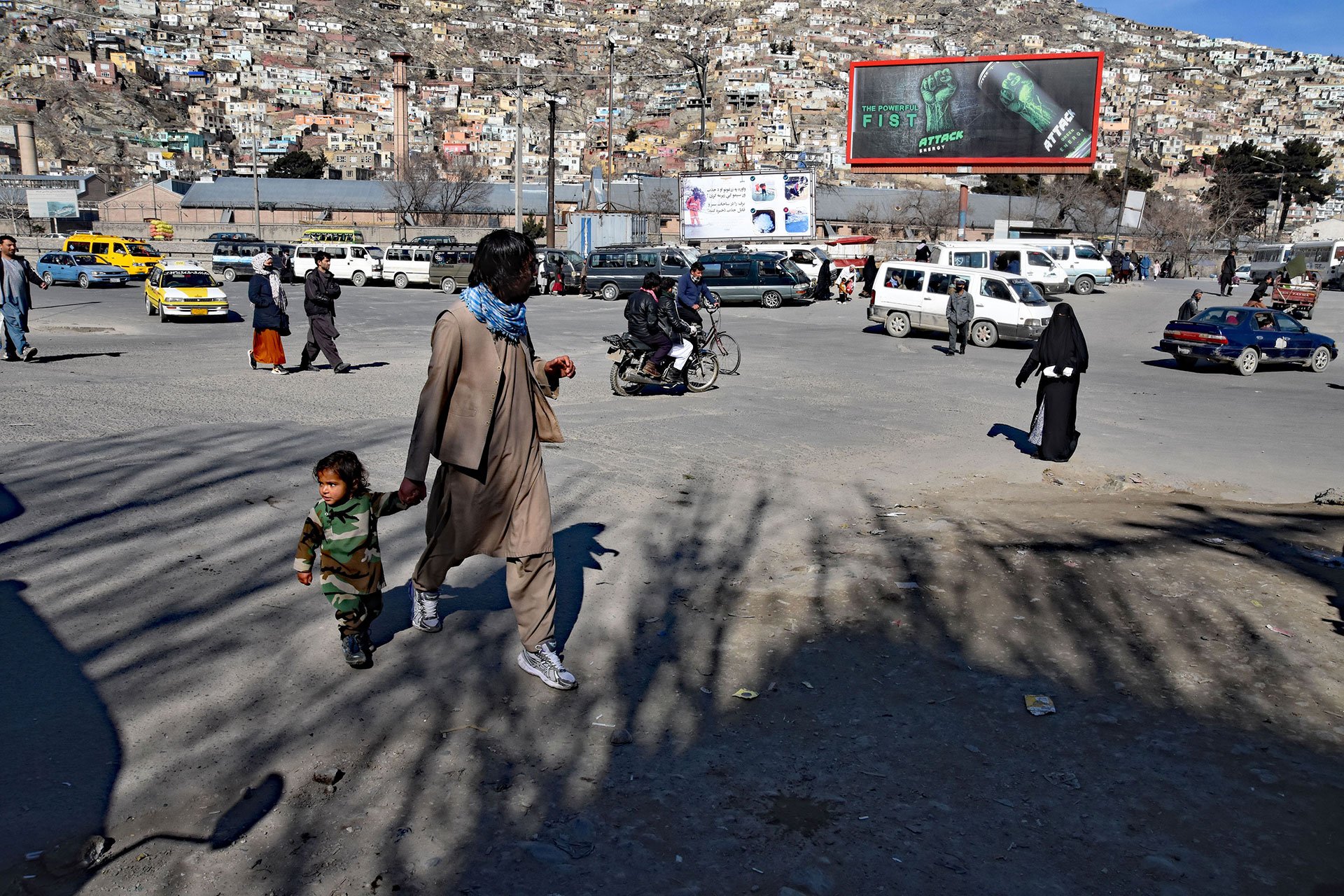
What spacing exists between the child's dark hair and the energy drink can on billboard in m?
41.6

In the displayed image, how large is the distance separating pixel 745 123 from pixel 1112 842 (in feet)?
616

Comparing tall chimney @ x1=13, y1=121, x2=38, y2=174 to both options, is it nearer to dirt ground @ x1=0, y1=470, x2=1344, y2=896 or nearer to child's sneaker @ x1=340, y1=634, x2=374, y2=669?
child's sneaker @ x1=340, y1=634, x2=374, y2=669

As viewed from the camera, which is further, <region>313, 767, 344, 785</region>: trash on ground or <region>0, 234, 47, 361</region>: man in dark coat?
<region>0, 234, 47, 361</region>: man in dark coat

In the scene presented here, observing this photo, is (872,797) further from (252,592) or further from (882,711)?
(252,592)

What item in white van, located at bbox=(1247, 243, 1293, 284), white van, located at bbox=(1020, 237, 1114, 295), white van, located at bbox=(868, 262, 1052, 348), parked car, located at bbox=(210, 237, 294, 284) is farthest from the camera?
white van, located at bbox=(1247, 243, 1293, 284)

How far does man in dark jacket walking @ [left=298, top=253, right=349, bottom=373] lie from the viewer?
1289 centimetres

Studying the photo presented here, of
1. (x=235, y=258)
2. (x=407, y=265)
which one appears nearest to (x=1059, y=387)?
(x=407, y=265)

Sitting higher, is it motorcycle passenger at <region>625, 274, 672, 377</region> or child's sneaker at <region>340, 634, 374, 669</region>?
motorcycle passenger at <region>625, 274, 672, 377</region>

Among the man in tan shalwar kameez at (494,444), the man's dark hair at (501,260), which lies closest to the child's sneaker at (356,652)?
the man in tan shalwar kameez at (494,444)

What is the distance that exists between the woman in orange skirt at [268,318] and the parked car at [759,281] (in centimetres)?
1805

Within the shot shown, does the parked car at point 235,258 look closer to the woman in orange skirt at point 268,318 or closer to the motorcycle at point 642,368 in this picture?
the woman in orange skirt at point 268,318

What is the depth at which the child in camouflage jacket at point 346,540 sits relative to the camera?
13.8ft

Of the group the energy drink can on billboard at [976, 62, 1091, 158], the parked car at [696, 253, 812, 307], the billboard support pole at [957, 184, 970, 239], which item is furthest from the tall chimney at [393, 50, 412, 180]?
the parked car at [696, 253, 812, 307]

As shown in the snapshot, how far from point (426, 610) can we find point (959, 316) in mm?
16579
